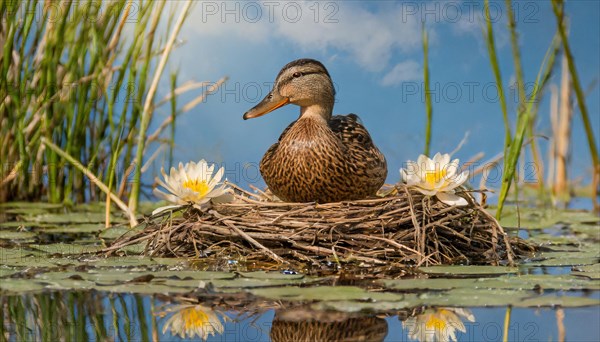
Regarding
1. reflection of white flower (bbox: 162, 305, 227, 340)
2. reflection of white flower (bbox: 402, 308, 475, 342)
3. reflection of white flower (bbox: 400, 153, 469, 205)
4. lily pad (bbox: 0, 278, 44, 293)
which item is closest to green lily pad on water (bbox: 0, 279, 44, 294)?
lily pad (bbox: 0, 278, 44, 293)

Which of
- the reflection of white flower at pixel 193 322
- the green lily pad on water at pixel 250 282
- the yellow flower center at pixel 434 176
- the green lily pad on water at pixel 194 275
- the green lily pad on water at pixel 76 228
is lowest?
the reflection of white flower at pixel 193 322

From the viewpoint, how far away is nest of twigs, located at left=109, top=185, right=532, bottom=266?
4.54 metres

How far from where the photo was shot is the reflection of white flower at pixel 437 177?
4789 millimetres

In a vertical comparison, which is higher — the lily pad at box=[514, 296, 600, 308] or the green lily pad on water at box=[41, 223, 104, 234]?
the green lily pad on water at box=[41, 223, 104, 234]

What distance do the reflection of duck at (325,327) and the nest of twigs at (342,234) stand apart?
1199mm

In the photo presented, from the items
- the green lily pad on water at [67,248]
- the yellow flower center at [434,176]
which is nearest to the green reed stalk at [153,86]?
the green lily pad on water at [67,248]

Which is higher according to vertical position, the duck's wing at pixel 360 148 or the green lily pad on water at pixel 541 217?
the duck's wing at pixel 360 148

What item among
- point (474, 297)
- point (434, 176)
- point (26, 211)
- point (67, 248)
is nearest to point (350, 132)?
point (434, 176)

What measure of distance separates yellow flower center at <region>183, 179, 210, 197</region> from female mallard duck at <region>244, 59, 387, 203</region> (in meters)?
0.45

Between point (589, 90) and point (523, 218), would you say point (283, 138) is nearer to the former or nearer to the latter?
point (523, 218)

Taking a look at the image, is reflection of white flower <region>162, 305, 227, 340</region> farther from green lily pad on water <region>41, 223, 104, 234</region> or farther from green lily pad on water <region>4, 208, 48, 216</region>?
green lily pad on water <region>4, 208, 48, 216</region>

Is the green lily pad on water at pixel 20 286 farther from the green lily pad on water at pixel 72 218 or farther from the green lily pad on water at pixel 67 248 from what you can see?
the green lily pad on water at pixel 72 218

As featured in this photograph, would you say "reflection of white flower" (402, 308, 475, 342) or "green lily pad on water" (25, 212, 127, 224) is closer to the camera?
"reflection of white flower" (402, 308, 475, 342)

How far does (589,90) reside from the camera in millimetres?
7848
